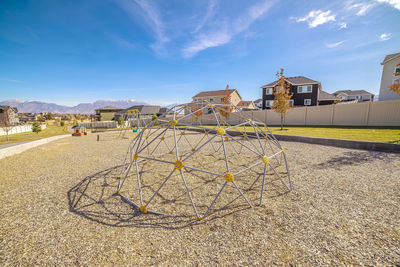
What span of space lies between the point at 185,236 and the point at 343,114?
24439mm

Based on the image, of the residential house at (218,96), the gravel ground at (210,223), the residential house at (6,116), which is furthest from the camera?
the residential house at (218,96)

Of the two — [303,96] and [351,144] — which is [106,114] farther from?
[351,144]

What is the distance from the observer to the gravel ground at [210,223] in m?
3.03

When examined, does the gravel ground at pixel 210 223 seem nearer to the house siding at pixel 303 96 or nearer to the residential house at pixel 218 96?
the house siding at pixel 303 96

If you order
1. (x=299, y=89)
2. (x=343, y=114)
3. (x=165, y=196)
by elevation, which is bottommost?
(x=165, y=196)

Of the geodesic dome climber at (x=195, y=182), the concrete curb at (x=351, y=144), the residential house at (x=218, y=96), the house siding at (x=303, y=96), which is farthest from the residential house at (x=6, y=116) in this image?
the house siding at (x=303, y=96)

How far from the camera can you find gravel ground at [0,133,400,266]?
9.93 feet

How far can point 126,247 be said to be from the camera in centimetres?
326

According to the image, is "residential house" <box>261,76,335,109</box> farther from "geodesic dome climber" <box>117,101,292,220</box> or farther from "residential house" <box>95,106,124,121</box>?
"residential house" <box>95,106,124,121</box>

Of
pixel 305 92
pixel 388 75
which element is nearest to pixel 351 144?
pixel 388 75

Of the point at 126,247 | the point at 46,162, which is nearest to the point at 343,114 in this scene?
the point at 126,247

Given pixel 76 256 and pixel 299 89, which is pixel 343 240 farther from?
pixel 299 89

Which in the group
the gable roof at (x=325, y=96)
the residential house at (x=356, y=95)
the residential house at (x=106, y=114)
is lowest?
the residential house at (x=106, y=114)

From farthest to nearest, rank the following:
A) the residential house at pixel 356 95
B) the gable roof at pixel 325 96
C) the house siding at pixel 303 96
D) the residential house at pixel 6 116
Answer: the residential house at pixel 356 95
the gable roof at pixel 325 96
the house siding at pixel 303 96
the residential house at pixel 6 116
